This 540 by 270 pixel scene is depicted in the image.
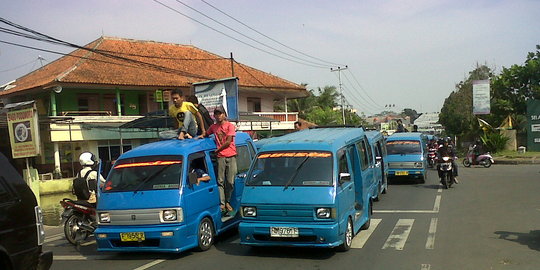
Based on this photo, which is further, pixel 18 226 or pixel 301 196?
pixel 301 196

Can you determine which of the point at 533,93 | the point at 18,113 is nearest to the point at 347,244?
the point at 18,113

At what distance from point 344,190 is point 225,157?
8.56 feet

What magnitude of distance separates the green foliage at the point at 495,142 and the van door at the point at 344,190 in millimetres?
27442

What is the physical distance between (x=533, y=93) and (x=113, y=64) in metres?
31.7

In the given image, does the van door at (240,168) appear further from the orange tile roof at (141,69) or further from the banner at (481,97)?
the banner at (481,97)

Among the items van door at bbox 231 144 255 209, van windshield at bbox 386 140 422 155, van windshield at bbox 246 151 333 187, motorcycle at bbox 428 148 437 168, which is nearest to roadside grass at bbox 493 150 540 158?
motorcycle at bbox 428 148 437 168

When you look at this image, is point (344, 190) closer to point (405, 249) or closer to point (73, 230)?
point (405, 249)

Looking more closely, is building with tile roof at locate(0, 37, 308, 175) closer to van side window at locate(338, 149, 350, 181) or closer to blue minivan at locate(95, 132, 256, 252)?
blue minivan at locate(95, 132, 256, 252)

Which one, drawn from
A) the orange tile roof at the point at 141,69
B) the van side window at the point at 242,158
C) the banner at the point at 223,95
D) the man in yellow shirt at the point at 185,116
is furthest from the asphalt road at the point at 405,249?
the orange tile roof at the point at 141,69

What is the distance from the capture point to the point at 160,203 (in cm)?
738

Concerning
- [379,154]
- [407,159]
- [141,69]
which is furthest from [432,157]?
[141,69]

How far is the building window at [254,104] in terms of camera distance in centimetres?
3862

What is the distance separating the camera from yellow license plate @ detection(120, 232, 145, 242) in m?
7.30

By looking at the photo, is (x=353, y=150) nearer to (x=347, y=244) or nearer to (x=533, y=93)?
(x=347, y=244)
